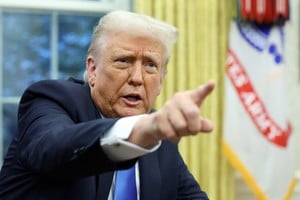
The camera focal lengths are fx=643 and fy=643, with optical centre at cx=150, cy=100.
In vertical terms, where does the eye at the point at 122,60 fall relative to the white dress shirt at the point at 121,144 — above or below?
above

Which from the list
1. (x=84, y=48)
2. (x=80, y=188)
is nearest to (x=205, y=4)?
(x=84, y=48)

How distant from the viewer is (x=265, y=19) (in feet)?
12.4

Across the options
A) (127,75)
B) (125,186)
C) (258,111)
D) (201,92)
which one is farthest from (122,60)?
(258,111)

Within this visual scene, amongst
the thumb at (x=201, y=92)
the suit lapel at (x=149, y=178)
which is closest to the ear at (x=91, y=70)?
the suit lapel at (x=149, y=178)

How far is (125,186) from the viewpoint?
1615mm

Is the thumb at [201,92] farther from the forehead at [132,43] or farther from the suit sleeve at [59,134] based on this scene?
the forehead at [132,43]

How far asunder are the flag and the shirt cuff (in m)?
2.64

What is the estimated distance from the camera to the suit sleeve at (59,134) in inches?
47.4

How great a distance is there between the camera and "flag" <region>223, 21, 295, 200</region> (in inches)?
149

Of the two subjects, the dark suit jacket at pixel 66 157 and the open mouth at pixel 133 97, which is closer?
the dark suit jacket at pixel 66 157

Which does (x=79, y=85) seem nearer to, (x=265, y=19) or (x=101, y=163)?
(x=101, y=163)

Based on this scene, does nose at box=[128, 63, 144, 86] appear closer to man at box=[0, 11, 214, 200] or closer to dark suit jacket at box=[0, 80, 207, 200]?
man at box=[0, 11, 214, 200]

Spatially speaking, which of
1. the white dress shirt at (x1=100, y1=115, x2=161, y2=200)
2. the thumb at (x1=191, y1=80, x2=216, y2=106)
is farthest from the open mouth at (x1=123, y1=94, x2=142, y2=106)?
the thumb at (x1=191, y1=80, x2=216, y2=106)

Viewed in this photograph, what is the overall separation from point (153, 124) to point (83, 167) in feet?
0.73
